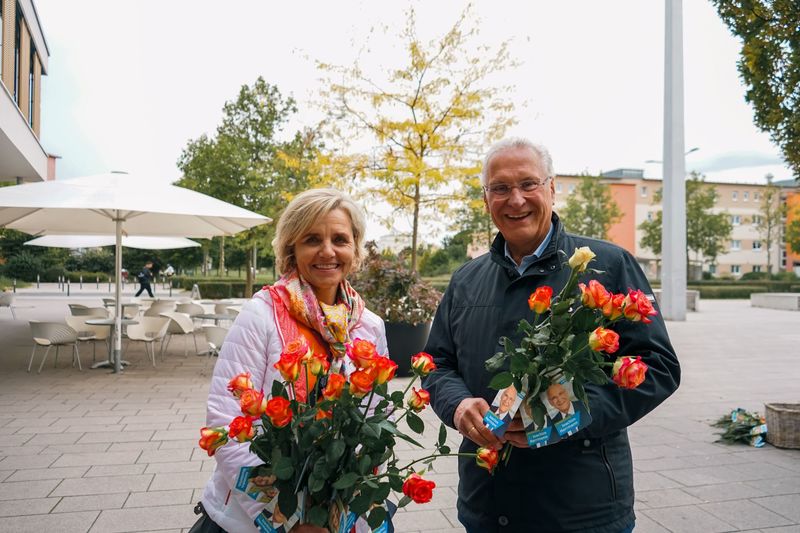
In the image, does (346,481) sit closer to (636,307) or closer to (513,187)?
(636,307)

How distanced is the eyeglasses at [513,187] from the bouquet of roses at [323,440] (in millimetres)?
831

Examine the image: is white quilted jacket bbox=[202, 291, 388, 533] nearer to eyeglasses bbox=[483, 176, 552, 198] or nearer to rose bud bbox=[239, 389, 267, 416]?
rose bud bbox=[239, 389, 267, 416]

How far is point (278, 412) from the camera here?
1168 millimetres

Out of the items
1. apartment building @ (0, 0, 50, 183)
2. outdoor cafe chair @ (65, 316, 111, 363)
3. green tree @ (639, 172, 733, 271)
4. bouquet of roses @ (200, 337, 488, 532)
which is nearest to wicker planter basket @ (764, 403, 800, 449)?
bouquet of roses @ (200, 337, 488, 532)

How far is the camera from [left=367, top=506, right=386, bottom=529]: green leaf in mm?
1294

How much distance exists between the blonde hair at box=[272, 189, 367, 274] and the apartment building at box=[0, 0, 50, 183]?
11.4 metres

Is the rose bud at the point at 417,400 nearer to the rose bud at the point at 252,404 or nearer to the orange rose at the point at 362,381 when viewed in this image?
the orange rose at the point at 362,381

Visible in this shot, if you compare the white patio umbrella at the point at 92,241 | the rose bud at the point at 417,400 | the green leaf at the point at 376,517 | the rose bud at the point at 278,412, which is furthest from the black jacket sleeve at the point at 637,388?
the white patio umbrella at the point at 92,241

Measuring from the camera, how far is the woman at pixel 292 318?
1.64 m

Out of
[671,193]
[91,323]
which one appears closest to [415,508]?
[91,323]

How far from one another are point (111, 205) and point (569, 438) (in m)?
7.18

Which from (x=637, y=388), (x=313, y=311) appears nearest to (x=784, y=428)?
(x=637, y=388)

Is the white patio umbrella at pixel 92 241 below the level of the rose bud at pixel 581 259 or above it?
above

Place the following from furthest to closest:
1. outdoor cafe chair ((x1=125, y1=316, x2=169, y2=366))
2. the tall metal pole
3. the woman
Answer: the tall metal pole, outdoor cafe chair ((x1=125, y1=316, x2=169, y2=366)), the woman
